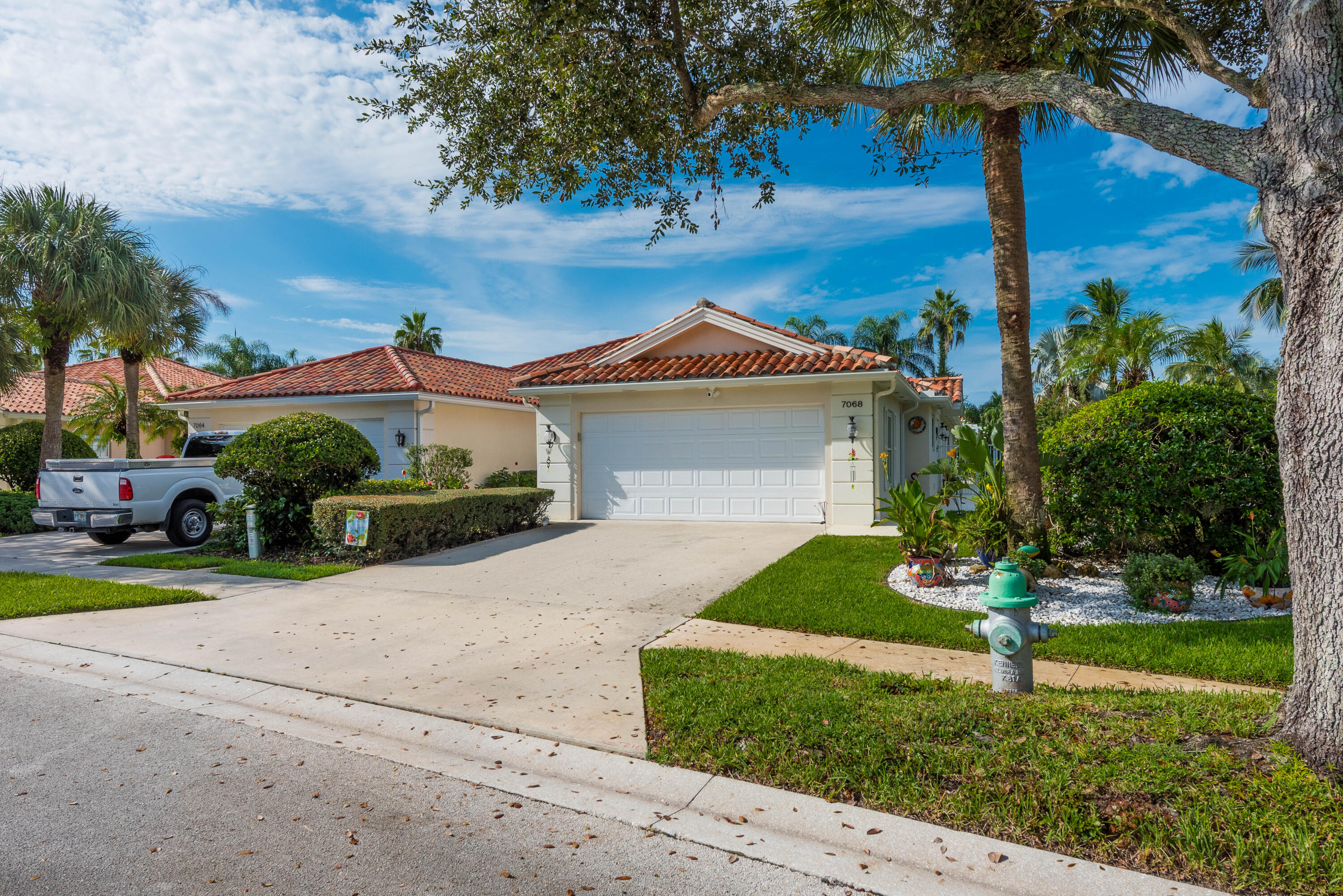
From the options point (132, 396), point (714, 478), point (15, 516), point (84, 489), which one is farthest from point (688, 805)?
point (132, 396)

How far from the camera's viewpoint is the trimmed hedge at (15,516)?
15117 millimetres

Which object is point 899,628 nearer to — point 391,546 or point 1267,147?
point 1267,147

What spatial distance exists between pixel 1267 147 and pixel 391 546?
1018 centimetres

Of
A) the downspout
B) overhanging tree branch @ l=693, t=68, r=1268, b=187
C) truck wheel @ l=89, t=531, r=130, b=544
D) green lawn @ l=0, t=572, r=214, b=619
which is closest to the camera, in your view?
overhanging tree branch @ l=693, t=68, r=1268, b=187

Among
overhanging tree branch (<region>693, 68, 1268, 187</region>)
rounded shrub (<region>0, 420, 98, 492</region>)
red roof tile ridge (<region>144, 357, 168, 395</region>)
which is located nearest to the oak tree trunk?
overhanging tree branch (<region>693, 68, 1268, 187</region>)

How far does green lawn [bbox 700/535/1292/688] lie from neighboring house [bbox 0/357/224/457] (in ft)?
62.4

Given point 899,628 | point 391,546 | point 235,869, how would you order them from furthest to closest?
point 391,546, point 899,628, point 235,869

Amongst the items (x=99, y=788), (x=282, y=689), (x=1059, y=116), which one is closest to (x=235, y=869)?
(x=99, y=788)

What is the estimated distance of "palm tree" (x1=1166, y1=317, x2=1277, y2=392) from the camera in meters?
27.2

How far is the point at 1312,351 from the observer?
3365mm

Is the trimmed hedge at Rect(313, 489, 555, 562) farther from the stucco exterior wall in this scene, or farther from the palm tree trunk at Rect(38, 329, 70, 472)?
the palm tree trunk at Rect(38, 329, 70, 472)

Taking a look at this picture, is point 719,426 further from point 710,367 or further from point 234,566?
point 234,566

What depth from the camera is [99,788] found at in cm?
376

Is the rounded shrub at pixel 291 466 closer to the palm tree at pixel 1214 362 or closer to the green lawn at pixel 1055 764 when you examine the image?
the green lawn at pixel 1055 764
